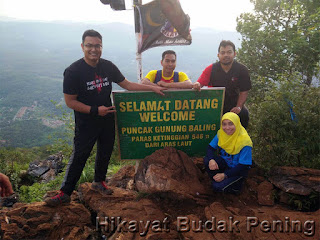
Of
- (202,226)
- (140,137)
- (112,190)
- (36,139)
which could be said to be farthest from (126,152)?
(36,139)

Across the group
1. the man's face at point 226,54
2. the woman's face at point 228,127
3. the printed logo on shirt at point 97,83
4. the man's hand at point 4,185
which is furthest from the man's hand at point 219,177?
the man's hand at point 4,185

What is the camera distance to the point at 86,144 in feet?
10.9

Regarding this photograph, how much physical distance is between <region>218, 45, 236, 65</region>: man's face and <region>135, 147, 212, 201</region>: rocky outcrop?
1.68 metres

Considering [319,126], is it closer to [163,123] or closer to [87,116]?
[163,123]

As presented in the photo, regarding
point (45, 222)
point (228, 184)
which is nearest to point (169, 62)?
point (228, 184)

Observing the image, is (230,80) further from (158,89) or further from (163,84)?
(158,89)

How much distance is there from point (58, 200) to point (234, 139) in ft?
8.72

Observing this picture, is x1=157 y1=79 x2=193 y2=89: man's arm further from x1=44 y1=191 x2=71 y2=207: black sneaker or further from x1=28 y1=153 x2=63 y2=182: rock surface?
x1=28 y1=153 x2=63 y2=182: rock surface

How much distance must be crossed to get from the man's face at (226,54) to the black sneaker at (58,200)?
3240mm

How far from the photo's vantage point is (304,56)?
41.0 feet

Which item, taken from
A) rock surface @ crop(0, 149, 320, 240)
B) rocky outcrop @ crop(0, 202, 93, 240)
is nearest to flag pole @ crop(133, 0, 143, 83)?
rock surface @ crop(0, 149, 320, 240)

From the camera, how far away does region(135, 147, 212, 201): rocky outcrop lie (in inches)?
130

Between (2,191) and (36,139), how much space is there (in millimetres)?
86857

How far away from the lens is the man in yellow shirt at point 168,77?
3.77 metres
